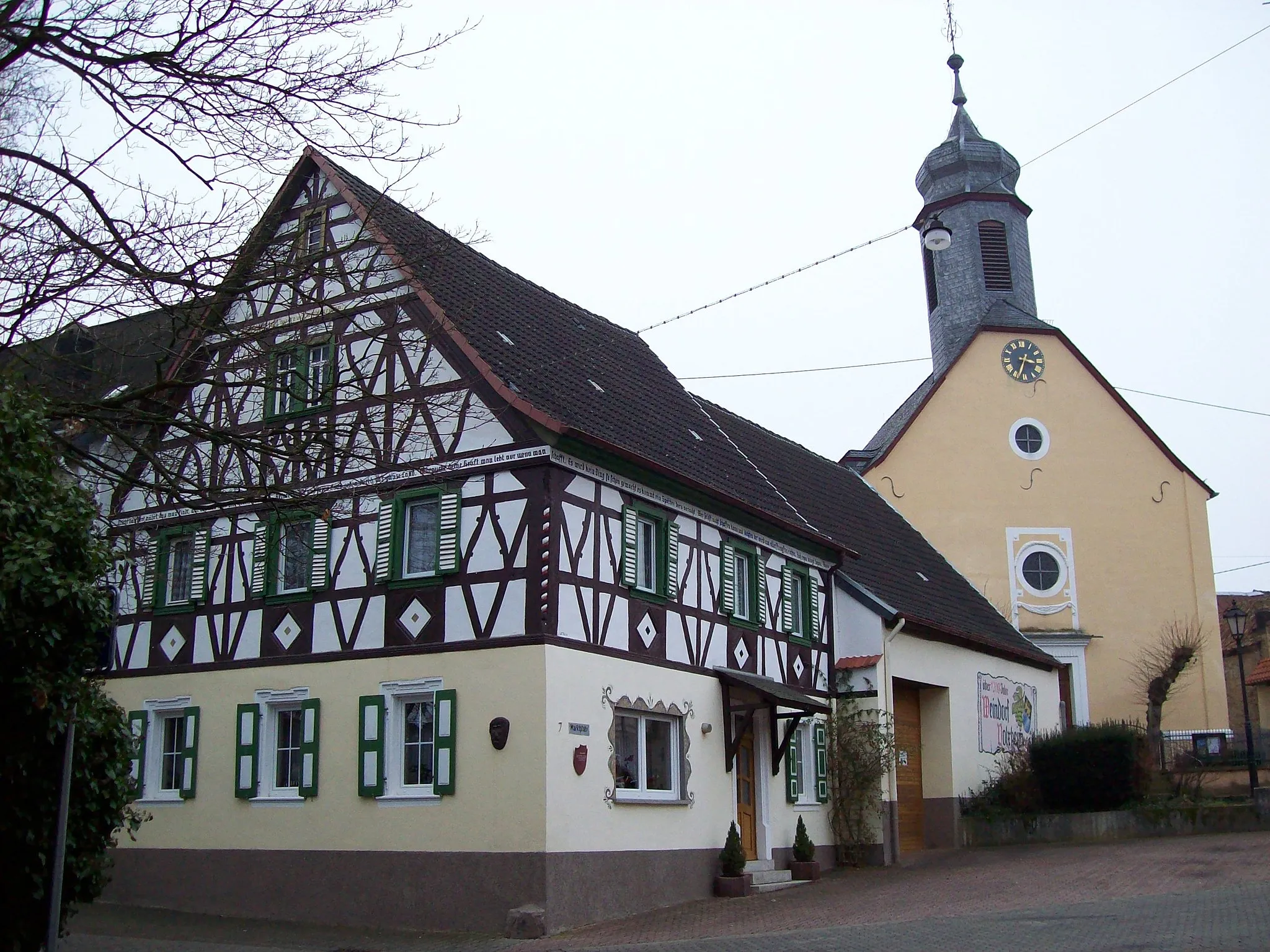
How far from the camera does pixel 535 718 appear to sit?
14625mm

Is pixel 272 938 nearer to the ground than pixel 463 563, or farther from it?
nearer to the ground

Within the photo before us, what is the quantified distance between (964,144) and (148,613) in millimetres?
30877

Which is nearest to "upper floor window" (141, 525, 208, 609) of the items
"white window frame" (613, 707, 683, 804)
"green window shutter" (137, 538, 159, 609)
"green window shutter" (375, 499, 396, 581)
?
"green window shutter" (137, 538, 159, 609)

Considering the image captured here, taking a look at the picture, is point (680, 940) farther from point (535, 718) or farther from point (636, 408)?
point (636, 408)

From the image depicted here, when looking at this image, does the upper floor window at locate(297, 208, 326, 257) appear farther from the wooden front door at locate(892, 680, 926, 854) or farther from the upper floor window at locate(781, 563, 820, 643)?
the wooden front door at locate(892, 680, 926, 854)

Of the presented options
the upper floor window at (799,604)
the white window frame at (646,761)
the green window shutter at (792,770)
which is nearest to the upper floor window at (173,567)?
the white window frame at (646,761)

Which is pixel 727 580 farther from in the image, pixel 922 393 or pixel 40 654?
pixel 922 393

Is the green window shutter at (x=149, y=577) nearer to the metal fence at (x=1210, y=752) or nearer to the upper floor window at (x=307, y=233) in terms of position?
the upper floor window at (x=307, y=233)

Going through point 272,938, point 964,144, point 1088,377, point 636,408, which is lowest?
point 272,938

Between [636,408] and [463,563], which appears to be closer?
[463,563]

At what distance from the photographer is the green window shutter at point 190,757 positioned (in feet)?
57.1

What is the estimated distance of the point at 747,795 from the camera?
62.7 ft

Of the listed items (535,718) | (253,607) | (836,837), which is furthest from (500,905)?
(836,837)

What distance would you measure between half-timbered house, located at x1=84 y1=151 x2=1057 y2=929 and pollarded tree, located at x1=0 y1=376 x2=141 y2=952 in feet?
8.68
